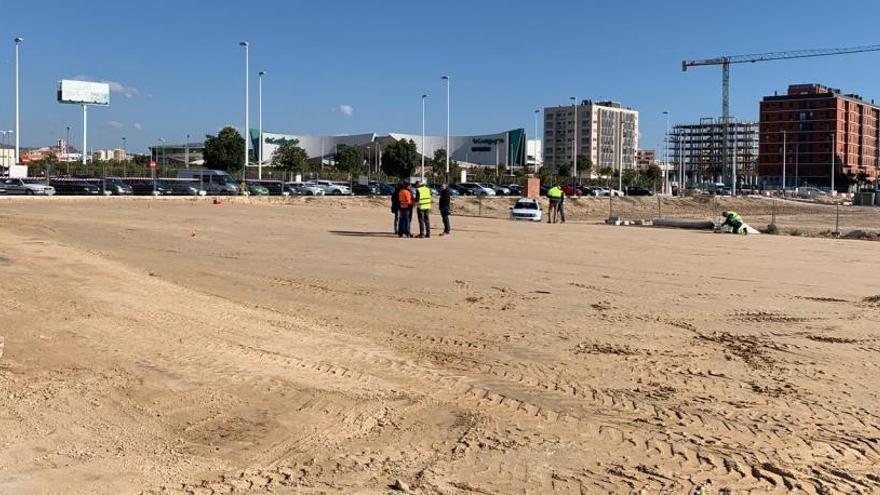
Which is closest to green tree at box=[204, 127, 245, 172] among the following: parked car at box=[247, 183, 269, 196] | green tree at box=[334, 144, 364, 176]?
green tree at box=[334, 144, 364, 176]

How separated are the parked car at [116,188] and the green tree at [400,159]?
199 feet

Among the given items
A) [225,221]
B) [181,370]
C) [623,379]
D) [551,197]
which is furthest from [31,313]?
[551,197]

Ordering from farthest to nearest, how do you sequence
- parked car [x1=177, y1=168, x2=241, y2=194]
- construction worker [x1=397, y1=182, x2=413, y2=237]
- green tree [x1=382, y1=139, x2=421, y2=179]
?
green tree [x1=382, y1=139, x2=421, y2=179], parked car [x1=177, y1=168, x2=241, y2=194], construction worker [x1=397, y1=182, x2=413, y2=237]

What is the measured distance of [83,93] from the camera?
102 m

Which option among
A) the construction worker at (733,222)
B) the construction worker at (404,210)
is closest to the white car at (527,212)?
the construction worker at (733,222)

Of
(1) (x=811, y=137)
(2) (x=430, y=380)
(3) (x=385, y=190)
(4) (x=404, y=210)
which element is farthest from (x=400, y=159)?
(2) (x=430, y=380)

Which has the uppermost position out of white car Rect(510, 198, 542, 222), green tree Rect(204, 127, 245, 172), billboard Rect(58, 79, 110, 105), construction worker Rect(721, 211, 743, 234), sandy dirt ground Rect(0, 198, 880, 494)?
billboard Rect(58, 79, 110, 105)

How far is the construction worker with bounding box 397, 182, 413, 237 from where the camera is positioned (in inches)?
922

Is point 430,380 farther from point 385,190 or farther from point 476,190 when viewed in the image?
point 476,190

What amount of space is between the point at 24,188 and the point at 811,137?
531 feet

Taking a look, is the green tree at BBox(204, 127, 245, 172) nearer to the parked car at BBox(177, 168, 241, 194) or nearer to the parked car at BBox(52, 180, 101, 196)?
the parked car at BBox(177, 168, 241, 194)

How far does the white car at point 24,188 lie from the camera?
4825 centimetres

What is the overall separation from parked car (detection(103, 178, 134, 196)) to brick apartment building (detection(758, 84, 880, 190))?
14574 cm

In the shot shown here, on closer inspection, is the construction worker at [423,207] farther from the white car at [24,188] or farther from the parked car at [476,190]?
the parked car at [476,190]
